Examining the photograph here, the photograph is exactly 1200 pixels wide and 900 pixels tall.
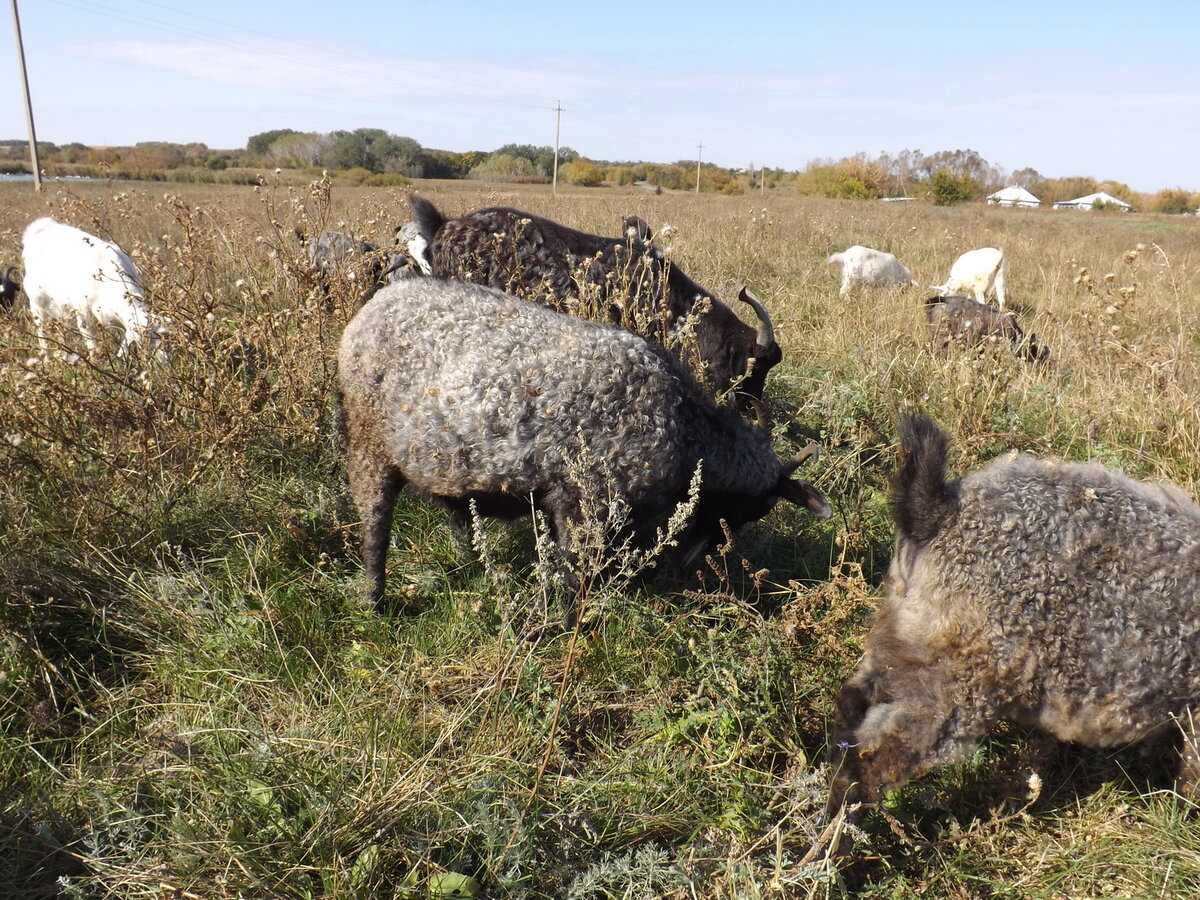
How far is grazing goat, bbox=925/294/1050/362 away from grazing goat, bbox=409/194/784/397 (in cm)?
198

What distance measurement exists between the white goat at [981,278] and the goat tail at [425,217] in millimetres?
7457

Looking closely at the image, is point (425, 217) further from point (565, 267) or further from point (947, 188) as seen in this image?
point (947, 188)

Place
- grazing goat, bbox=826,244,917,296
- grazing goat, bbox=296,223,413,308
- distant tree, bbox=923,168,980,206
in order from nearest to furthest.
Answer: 1. grazing goat, bbox=296,223,413,308
2. grazing goat, bbox=826,244,917,296
3. distant tree, bbox=923,168,980,206

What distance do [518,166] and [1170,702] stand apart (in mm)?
53693

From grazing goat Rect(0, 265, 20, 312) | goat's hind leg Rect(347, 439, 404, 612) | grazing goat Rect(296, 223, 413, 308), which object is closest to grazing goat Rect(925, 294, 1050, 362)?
grazing goat Rect(296, 223, 413, 308)

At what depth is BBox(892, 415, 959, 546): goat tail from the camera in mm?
2611

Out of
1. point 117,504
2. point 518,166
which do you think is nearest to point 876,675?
point 117,504

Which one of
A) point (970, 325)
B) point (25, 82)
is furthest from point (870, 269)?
point (25, 82)

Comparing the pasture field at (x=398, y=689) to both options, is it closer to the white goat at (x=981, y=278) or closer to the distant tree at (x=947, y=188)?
the white goat at (x=981, y=278)

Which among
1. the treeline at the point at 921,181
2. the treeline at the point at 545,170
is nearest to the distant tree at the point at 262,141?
the treeline at the point at 545,170

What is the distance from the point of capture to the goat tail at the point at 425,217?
6.03 m

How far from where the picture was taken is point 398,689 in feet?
9.71

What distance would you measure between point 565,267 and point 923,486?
12.7ft

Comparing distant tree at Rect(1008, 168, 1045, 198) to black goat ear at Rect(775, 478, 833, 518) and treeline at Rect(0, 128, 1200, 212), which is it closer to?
treeline at Rect(0, 128, 1200, 212)
